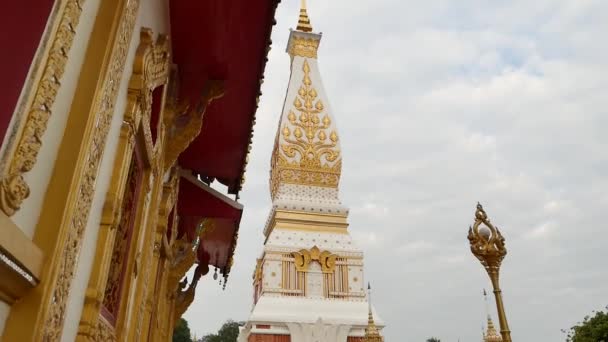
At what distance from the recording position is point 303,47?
26703 mm

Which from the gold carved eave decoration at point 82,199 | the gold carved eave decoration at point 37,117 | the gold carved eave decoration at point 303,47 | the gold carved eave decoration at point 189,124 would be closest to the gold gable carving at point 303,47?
the gold carved eave decoration at point 303,47

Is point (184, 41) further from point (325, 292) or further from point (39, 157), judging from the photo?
point (325, 292)

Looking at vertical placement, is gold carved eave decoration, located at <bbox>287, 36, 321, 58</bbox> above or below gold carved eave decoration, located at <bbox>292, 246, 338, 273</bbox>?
above

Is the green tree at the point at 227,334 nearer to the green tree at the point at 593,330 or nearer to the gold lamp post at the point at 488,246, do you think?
the green tree at the point at 593,330

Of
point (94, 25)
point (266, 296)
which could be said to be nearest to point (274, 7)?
point (94, 25)

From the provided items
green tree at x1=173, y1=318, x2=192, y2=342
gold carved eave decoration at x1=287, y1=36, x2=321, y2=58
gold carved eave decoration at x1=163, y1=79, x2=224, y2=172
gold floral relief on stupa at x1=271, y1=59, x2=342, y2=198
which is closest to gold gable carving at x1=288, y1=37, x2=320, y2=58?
gold carved eave decoration at x1=287, y1=36, x2=321, y2=58

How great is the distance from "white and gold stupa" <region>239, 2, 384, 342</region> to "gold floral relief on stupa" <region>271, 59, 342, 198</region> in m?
0.05

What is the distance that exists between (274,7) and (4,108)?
2.25m

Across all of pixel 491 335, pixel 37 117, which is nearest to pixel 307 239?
pixel 491 335

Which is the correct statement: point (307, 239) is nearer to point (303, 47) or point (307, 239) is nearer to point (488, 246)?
point (303, 47)

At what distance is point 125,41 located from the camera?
2238 millimetres

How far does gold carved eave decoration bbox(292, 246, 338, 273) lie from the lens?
20.4 metres

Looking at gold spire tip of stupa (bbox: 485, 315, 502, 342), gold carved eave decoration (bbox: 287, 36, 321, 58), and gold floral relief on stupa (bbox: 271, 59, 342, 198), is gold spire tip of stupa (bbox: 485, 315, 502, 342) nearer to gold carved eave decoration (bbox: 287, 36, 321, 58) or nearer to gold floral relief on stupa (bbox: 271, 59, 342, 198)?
gold floral relief on stupa (bbox: 271, 59, 342, 198)

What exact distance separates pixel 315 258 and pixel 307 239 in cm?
94
